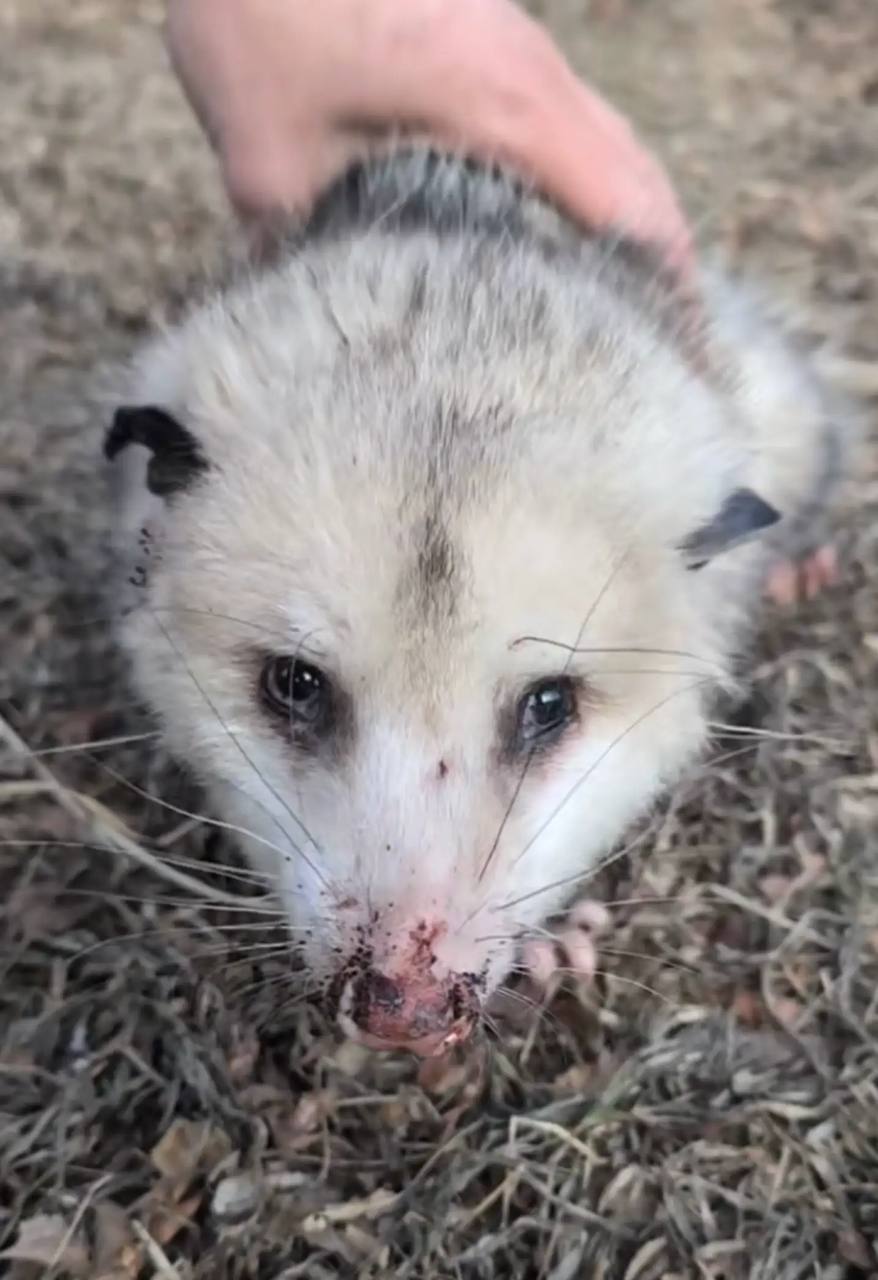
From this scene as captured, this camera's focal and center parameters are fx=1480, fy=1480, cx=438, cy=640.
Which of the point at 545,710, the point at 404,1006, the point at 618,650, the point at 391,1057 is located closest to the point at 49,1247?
the point at 391,1057

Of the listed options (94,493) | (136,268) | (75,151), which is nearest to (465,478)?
(94,493)

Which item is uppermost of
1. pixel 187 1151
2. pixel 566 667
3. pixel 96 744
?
pixel 566 667

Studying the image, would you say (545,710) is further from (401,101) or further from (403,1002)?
(401,101)

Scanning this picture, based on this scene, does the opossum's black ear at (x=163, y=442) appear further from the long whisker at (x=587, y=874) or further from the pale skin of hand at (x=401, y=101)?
the pale skin of hand at (x=401, y=101)

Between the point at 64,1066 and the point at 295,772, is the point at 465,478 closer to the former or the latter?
the point at 295,772

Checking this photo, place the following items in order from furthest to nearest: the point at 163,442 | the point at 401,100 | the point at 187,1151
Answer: the point at 401,100
the point at 187,1151
the point at 163,442

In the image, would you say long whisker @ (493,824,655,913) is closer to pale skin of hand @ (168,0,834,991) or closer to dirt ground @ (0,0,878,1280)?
Answer: dirt ground @ (0,0,878,1280)

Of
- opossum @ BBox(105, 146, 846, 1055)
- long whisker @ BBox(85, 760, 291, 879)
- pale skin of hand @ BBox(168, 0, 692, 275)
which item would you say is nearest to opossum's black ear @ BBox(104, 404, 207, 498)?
opossum @ BBox(105, 146, 846, 1055)
